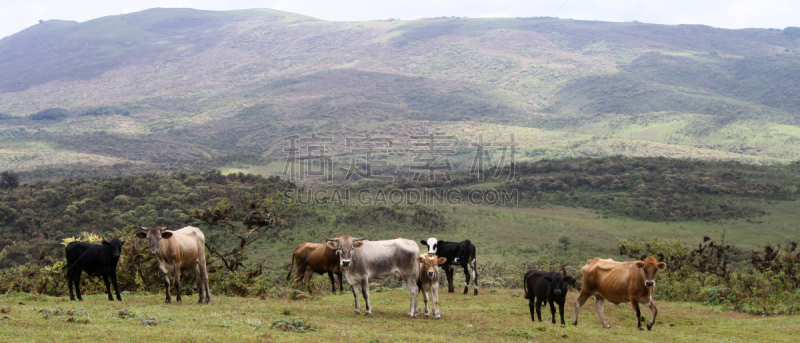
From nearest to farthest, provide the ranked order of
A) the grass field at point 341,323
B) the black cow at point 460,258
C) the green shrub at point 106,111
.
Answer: the grass field at point 341,323, the black cow at point 460,258, the green shrub at point 106,111

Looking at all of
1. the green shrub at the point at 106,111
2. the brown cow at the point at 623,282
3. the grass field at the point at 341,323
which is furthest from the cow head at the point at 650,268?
the green shrub at the point at 106,111

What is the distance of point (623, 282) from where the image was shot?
38.8 ft

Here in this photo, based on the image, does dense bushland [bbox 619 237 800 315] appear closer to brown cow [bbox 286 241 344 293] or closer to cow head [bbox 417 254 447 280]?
cow head [bbox 417 254 447 280]

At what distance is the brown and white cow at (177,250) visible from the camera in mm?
11719

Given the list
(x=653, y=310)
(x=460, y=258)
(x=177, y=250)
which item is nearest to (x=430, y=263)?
(x=653, y=310)

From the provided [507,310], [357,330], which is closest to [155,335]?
[357,330]

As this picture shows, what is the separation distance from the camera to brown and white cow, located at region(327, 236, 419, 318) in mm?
11930

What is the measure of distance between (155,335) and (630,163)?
2380 inches

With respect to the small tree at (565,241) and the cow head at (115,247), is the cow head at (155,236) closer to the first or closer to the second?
the cow head at (115,247)

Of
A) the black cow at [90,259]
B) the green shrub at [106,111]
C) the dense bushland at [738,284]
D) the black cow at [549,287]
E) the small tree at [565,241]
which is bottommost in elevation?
the small tree at [565,241]

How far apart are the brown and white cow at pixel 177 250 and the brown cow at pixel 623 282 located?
29.5 ft

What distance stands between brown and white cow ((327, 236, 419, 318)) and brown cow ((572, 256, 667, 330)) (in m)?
4.01

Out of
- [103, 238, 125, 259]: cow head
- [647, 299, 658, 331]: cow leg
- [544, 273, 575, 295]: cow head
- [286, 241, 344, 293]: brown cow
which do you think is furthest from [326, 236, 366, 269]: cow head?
[647, 299, 658, 331]: cow leg

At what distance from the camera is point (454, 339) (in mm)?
9531
